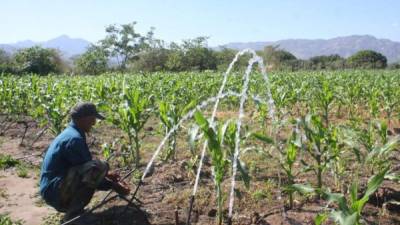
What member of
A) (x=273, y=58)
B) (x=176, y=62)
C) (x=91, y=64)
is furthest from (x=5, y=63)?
(x=273, y=58)

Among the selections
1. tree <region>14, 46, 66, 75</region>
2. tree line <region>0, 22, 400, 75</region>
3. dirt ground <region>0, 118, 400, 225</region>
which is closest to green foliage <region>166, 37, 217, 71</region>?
tree line <region>0, 22, 400, 75</region>

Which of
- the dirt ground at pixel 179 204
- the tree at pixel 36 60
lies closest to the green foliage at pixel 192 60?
the tree at pixel 36 60

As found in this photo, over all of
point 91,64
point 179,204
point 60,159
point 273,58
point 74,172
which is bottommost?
point 179,204

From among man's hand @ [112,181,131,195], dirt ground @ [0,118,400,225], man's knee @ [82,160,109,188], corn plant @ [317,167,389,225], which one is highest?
corn plant @ [317,167,389,225]

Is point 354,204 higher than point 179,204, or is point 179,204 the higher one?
point 354,204

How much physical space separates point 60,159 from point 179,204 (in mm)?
1354

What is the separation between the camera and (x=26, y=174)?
6.51 m

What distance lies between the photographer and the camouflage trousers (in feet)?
14.2

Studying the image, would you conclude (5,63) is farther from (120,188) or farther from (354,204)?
(354,204)

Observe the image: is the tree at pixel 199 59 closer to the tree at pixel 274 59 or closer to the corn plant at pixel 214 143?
the tree at pixel 274 59

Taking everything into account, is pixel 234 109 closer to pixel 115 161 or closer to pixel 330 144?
pixel 115 161

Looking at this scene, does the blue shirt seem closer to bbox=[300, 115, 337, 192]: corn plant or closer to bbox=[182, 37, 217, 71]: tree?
bbox=[300, 115, 337, 192]: corn plant

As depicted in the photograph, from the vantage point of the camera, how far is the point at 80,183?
4426mm

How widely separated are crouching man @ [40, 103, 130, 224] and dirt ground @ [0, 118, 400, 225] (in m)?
0.31
